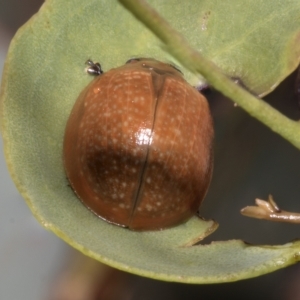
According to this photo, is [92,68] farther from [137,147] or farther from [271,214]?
[271,214]

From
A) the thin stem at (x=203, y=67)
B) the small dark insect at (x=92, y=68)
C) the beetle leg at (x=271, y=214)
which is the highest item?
the small dark insect at (x=92, y=68)

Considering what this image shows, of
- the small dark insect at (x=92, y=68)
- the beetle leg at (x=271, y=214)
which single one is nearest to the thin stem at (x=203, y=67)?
the beetle leg at (x=271, y=214)

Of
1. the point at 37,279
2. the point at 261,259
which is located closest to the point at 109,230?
the point at 261,259

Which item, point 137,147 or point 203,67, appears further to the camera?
point 137,147

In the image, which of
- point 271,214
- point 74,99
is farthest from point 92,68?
point 271,214

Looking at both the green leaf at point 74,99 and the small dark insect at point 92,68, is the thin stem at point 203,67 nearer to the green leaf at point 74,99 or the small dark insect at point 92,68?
the green leaf at point 74,99

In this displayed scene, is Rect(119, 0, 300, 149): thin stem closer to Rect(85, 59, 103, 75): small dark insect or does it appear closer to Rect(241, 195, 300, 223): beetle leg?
Rect(241, 195, 300, 223): beetle leg
